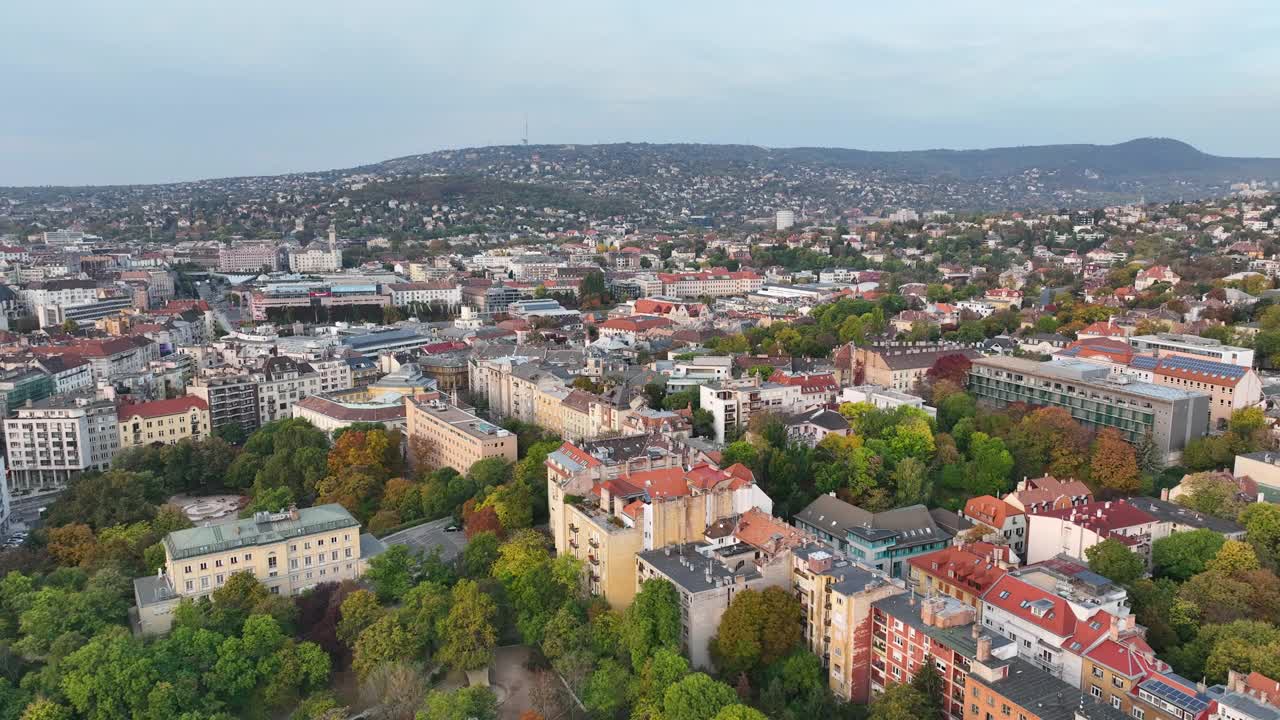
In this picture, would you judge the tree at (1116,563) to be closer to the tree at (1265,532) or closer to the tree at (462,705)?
the tree at (1265,532)

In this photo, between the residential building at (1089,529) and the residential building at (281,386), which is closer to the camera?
the residential building at (1089,529)

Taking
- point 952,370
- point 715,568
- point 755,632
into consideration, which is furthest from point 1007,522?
point 952,370

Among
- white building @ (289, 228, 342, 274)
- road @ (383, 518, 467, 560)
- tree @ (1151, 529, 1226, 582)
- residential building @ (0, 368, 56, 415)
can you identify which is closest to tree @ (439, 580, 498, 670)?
road @ (383, 518, 467, 560)

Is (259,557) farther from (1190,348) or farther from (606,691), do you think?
(1190,348)

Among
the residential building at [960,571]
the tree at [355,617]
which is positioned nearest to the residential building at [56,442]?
the tree at [355,617]

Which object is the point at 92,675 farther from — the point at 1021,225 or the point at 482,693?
the point at 1021,225

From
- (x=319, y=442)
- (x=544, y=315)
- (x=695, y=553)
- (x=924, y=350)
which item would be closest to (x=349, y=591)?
(x=695, y=553)
